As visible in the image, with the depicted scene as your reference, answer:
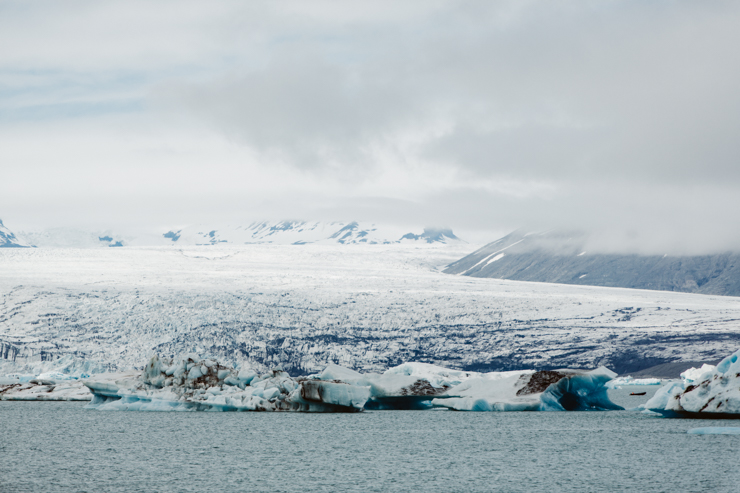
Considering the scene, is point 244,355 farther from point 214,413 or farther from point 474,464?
point 474,464

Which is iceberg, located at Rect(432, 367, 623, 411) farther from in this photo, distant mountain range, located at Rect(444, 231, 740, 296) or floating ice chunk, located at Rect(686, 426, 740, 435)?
distant mountain range, located at Rect(444, 231, 740, 296)

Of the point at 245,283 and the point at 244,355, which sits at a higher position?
the point at 245,283

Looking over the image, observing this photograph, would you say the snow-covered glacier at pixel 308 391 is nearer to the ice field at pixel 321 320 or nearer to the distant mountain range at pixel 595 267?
the ice field at pixel 321 320

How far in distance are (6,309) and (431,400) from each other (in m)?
26.5

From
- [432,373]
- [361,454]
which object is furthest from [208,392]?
[432,373]

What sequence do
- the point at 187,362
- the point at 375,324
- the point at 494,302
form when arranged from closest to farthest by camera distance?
1. the point at 187,362
2. the point at 375,324
3. the point at 494,302

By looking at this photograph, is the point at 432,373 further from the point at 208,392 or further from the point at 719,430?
the point at 719,430

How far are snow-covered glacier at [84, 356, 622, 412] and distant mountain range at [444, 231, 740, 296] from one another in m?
71.6

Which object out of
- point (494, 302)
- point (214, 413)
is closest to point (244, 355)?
point (494, 302)

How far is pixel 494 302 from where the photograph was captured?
138 feet

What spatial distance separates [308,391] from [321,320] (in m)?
22.1

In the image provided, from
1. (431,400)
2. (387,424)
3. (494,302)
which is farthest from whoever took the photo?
(494,302)

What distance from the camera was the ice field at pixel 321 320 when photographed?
3422 cm

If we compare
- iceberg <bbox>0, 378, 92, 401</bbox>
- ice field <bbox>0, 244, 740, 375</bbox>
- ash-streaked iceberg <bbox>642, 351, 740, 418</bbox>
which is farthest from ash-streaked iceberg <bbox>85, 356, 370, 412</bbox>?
ice field <bbox>0, 244, 740, 375</bbox>
